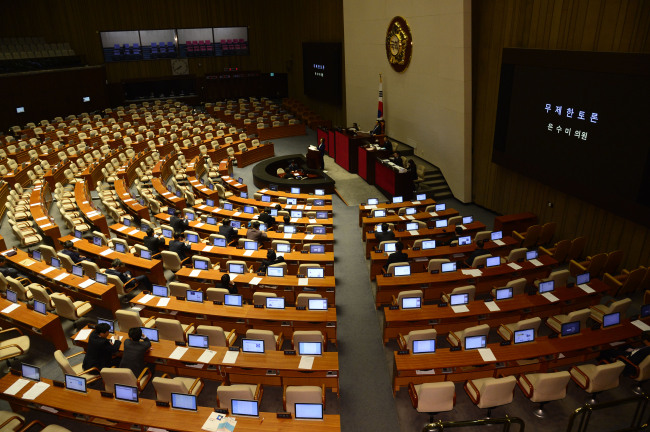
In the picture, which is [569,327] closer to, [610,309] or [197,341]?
[610,309]

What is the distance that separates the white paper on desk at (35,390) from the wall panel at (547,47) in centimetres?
1160

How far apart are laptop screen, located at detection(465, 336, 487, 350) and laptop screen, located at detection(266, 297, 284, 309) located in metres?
3.31

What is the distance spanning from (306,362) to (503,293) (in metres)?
4.13

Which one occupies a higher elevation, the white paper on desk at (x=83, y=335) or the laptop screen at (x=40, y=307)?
the laptop screen at (x=40, y=307)

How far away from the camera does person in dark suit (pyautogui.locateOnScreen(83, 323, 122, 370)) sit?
23.7 feet

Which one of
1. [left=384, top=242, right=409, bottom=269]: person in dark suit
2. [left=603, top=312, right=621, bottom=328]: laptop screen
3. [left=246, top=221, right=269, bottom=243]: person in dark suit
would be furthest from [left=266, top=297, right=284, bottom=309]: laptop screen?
[left=603, top=312, right=621, bottom=328]: laptop screen

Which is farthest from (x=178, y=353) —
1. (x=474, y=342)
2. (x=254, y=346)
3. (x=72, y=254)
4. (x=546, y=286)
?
(x=546, y=286)

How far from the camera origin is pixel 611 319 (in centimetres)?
771

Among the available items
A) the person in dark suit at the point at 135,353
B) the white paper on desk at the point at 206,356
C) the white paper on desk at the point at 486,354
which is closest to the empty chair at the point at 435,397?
the white paper on desk at the point at 486,354

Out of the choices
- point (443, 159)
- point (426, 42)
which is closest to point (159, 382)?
point (443, 159)

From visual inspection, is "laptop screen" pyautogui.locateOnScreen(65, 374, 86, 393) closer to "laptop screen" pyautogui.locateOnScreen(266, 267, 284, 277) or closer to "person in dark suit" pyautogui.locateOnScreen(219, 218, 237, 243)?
"laptop screen" pyautogui.locateOnScreen(266, 267, 284, 277)

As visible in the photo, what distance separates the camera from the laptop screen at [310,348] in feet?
23.5

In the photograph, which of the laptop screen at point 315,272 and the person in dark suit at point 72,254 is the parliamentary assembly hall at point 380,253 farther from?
the laptop screen at point 315,272

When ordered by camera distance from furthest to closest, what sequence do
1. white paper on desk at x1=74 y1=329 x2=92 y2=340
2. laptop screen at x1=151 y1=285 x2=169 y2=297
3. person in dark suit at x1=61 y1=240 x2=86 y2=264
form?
person in dark suit at x1=61 y1=240 x2=86 y2=264, laptop screen at x1=151 y1=285 x2=169 y2=297, white paper on desk at x1=74 y1=329 x2=92 y2=340
